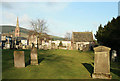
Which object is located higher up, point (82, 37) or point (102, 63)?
point (82, 37)

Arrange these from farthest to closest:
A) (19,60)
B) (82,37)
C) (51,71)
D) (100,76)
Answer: (82,37) → (19,60) → (51,71) → (100,76)

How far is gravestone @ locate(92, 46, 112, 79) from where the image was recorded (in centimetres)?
732

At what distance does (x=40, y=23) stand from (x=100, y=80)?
4507cm

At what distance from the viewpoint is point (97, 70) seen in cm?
742

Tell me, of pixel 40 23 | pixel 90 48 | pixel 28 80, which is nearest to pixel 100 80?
pixel 28 80

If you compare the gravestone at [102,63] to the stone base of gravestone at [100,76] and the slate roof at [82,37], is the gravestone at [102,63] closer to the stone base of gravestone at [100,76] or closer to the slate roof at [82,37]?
the stone base of gravestone at [100,76]

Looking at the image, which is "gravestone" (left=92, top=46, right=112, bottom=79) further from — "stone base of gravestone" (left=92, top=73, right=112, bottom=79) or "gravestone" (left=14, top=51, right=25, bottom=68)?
"gravestone" (left=14, top=51, right=25, bottom=68)

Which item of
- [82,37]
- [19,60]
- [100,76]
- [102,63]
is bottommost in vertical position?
[100,76]

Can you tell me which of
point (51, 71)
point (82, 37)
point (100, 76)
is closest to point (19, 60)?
point (51, 71)

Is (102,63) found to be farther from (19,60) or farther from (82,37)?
(82,37)

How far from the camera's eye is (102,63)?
7.42 meters

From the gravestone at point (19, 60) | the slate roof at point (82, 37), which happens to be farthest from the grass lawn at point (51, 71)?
Answer: the slate roof at point (82, 37)

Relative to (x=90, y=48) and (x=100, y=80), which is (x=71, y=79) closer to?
(x=100, y=80)

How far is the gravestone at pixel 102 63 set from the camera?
288 inches
